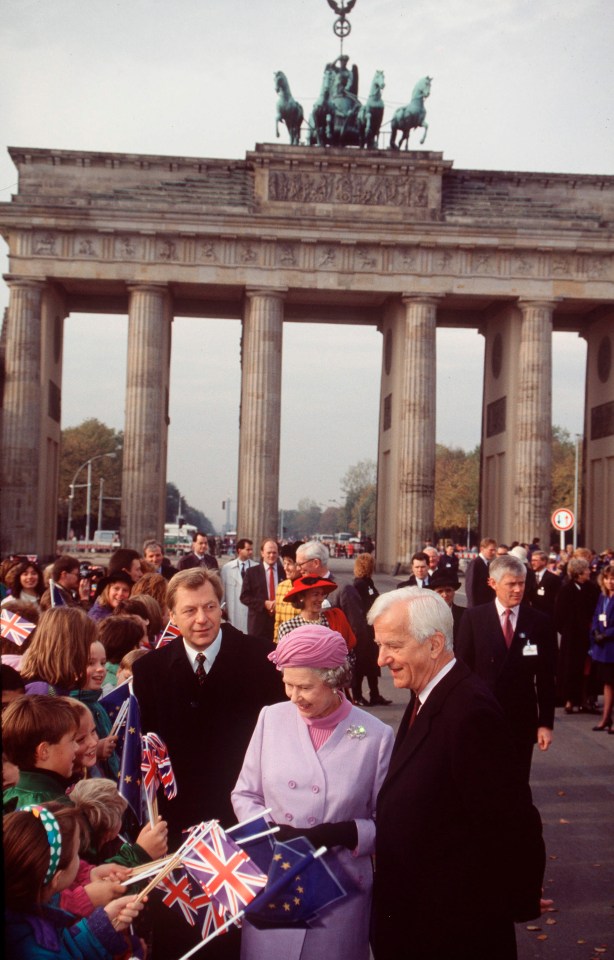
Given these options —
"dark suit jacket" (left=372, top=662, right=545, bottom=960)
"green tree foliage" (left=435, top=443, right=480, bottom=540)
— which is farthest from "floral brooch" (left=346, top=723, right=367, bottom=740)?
"green tree foliage" (left=435, top=443, right=480, bottom=540)

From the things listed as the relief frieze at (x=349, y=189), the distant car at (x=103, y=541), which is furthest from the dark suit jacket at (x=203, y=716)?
the distant car at (x=103, y=541)

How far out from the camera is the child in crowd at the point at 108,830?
14.0 feet

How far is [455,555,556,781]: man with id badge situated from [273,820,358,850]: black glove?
3.98 metres

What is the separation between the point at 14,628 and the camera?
7.80 meters

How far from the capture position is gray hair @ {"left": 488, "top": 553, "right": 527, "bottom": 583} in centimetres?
831

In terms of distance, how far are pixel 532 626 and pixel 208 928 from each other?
4.84m

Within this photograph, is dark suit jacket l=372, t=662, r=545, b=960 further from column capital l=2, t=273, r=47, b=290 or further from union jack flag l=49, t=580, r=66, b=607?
column capital l=2, t=273, r=47, b=290

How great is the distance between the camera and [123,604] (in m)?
8.64

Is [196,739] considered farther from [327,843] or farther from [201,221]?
[201,221]

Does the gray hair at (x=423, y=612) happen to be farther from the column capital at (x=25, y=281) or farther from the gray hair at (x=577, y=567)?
the column capital at (x=25, y=281)

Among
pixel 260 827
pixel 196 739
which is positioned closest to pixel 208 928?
pixel 260 827

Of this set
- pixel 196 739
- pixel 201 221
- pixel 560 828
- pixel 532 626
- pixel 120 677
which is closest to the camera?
pixel 196 739

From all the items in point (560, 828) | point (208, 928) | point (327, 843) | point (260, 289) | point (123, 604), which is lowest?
point (560, 828)

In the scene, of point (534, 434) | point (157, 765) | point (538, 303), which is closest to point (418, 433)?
point (534, 434)
